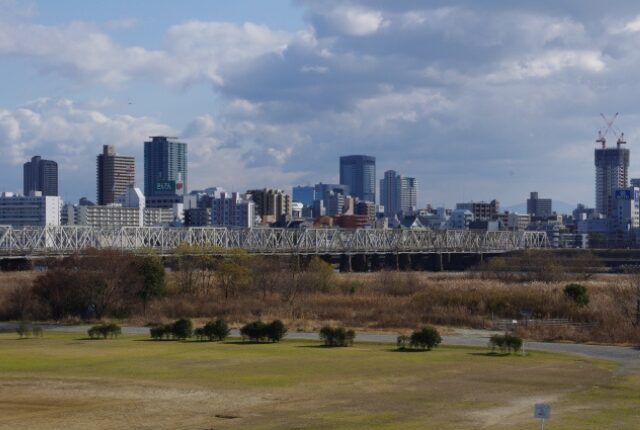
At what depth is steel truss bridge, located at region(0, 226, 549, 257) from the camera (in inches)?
5531

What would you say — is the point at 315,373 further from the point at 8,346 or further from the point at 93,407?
the point at 8,346

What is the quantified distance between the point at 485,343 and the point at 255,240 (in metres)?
123

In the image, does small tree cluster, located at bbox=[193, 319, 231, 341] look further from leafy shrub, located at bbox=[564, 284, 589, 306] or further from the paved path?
leafy shrub, located at bbox=[564, 284, 589, 306]

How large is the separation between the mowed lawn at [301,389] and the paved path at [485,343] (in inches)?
74.4

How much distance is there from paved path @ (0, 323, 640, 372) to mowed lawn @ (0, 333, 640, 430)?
1.89 metres

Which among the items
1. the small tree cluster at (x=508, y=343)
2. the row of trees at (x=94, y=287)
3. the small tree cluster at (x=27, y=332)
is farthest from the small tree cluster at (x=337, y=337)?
the row of trees at (x=94, y=287)

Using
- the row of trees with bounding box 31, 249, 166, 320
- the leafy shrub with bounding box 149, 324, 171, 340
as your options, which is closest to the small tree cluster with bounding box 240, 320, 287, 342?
the leafy shrub with bounding box 149, 324, 171, 340

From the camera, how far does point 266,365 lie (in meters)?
41.5

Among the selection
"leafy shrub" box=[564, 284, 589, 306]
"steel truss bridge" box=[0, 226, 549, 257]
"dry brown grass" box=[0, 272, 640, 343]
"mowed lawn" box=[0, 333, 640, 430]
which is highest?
"steel truss bridge" box=[0, 226, 549, 257]

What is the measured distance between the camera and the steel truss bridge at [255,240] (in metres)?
140

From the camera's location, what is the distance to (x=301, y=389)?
3412cm

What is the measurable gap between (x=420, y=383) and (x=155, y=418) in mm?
11593

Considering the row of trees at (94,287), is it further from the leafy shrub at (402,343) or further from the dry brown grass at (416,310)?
the leafy shrub at (402,343)

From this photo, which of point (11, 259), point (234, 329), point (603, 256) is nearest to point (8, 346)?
point (234, 329)
